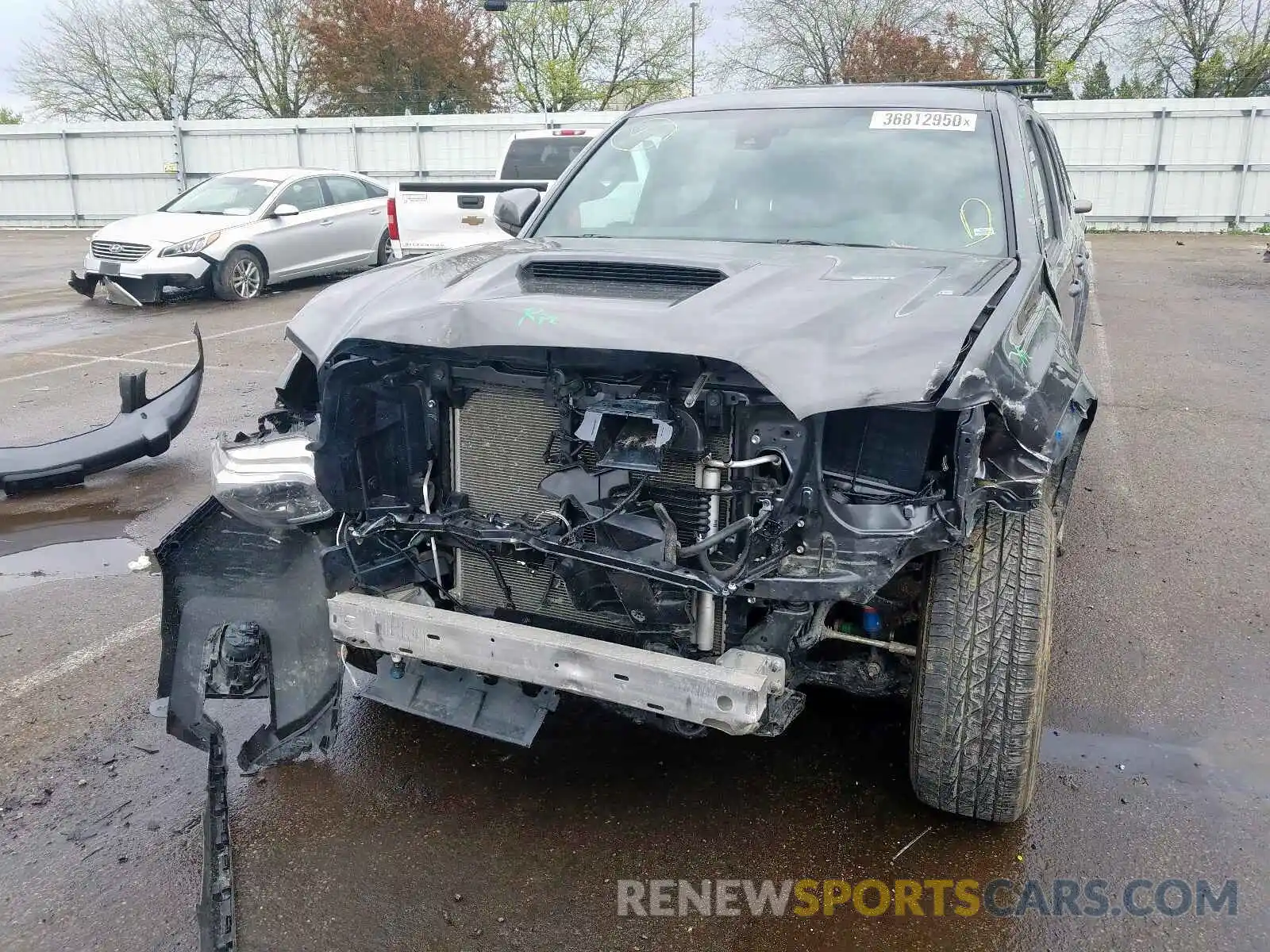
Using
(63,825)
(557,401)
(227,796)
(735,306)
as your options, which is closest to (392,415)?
(557,401)

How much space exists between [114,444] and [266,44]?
36.4m

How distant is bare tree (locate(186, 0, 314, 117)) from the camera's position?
118 ft

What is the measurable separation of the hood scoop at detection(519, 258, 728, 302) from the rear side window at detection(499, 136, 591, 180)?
829cm

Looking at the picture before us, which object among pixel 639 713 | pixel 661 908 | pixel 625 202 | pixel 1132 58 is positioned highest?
pixel 1132 58

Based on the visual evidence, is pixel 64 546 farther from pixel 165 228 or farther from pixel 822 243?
pixel 165 228

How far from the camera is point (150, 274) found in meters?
12.1

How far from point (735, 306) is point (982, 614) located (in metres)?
0.98

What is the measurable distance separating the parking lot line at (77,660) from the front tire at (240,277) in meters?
9.32

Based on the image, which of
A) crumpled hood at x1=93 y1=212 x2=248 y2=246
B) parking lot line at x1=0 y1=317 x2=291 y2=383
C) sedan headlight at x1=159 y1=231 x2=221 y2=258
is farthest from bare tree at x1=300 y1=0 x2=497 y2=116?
parking lot line at x1=0 y1=317 x2=291 y2=383

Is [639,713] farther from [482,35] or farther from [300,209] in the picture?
[482,35]

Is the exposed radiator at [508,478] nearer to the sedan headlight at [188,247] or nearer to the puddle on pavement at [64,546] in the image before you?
the puddle on pavement at [64,546]

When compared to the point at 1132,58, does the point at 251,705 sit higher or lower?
lower

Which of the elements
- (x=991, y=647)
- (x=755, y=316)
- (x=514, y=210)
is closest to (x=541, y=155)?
(x=514, y=210)

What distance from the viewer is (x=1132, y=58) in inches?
1286
